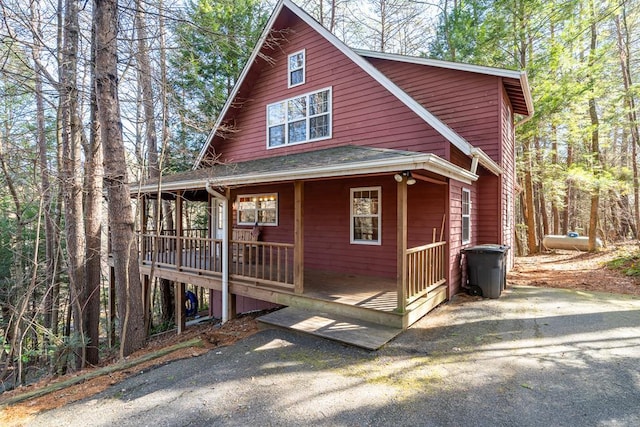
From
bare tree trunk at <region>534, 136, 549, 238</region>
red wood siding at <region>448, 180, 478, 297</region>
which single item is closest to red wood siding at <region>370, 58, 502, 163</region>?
red wood siding at <region>448, 180, 478, 297</region>

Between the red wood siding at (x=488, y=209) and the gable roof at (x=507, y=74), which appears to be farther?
the red wood siding at (x=488, y=209)

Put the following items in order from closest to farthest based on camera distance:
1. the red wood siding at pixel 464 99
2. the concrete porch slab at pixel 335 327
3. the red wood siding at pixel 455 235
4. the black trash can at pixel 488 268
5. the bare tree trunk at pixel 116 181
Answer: the concrete porch slab at pixel 335 327 < the bare tree trunk at pixel 116 181 < the red wood siding at pixel 455 235 < the black trash can at pixel 488 268 < the red wood siding at pixel 464 99

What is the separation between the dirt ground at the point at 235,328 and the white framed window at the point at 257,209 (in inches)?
132

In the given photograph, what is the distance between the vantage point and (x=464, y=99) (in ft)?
27.9

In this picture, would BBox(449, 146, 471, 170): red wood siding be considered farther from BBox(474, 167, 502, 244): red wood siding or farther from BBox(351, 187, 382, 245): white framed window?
BBox(351, 187, 382, 245): white framed window

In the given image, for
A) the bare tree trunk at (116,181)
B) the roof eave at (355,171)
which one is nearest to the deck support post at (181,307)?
the bare tree trunk at (116,181)

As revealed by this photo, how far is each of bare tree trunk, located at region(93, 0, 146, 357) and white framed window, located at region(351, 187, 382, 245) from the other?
16.4ft

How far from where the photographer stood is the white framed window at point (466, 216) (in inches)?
303

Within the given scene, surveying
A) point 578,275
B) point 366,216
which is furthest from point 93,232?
point 578,275

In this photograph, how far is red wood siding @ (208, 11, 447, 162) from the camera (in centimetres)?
752

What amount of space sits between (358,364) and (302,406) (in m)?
1.11

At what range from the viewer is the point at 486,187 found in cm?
877

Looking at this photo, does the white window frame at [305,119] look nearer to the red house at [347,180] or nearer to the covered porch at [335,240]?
the red house at [347,180]

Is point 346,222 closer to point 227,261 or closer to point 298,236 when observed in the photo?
point 298,236
